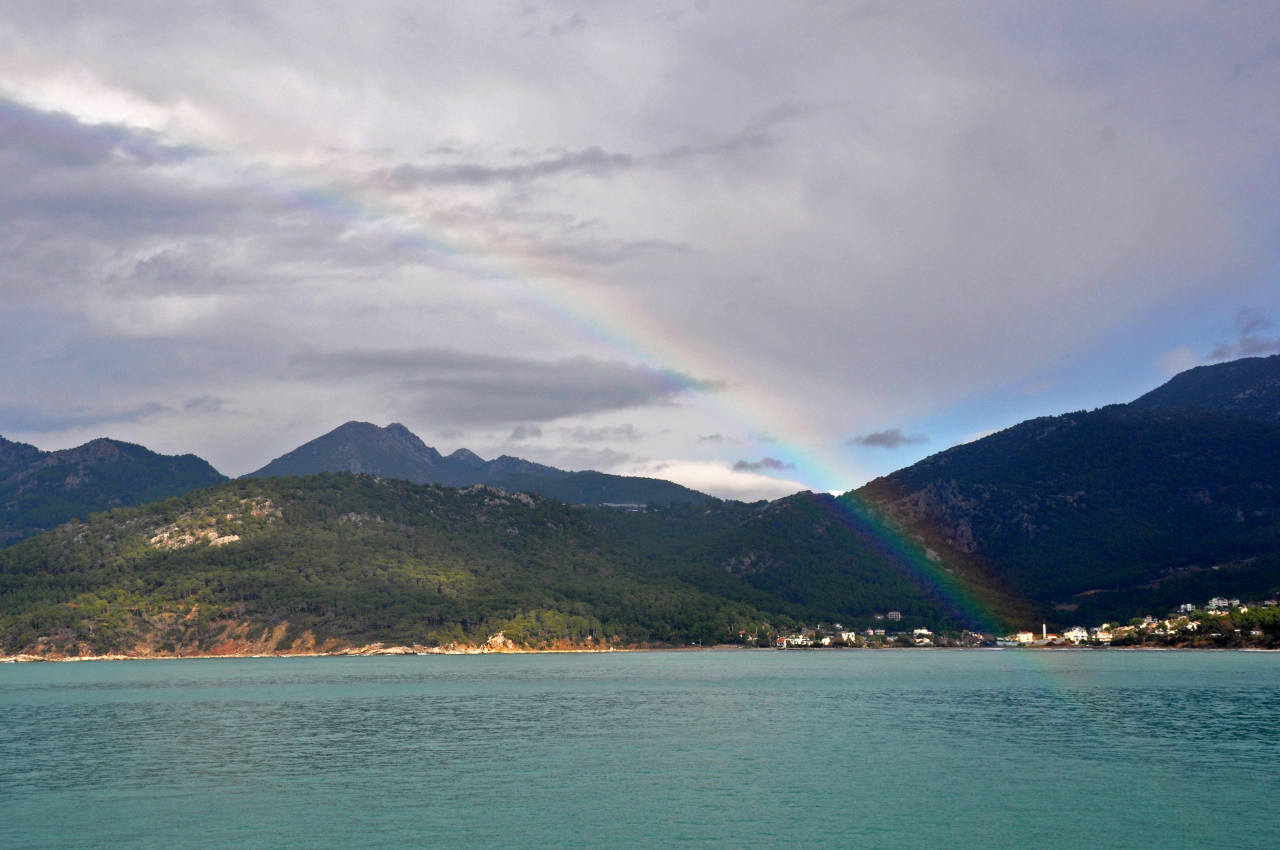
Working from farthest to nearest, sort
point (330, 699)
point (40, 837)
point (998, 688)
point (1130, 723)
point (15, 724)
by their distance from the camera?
point (998, 688) < point (330, 699) < point (15, 724) < point (1130, 723) < point (40, 837)

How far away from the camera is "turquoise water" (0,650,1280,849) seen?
205ft

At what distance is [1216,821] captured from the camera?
209 feet

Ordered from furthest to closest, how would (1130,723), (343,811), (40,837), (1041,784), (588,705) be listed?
1. (588,705)
2. (1130,723)
3. (1041,784)
4. (343,811)
5. (40,837)

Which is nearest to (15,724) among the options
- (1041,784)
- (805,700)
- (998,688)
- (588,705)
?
(588,705)

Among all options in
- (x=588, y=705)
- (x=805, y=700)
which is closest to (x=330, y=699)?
(x=588, y=705)

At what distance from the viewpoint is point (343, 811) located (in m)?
68.9

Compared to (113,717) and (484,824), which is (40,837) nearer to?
(484,824)

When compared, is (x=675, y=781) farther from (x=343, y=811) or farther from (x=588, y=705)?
(x=588, y=705)

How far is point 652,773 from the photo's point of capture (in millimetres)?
83812

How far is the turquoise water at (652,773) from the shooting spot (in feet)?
205

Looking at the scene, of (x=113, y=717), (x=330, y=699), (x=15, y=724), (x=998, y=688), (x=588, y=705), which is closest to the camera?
(x=15, y=724)

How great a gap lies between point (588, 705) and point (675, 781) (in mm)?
69768

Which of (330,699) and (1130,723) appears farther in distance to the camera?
(330,699)

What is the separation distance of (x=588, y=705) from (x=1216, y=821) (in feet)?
311
